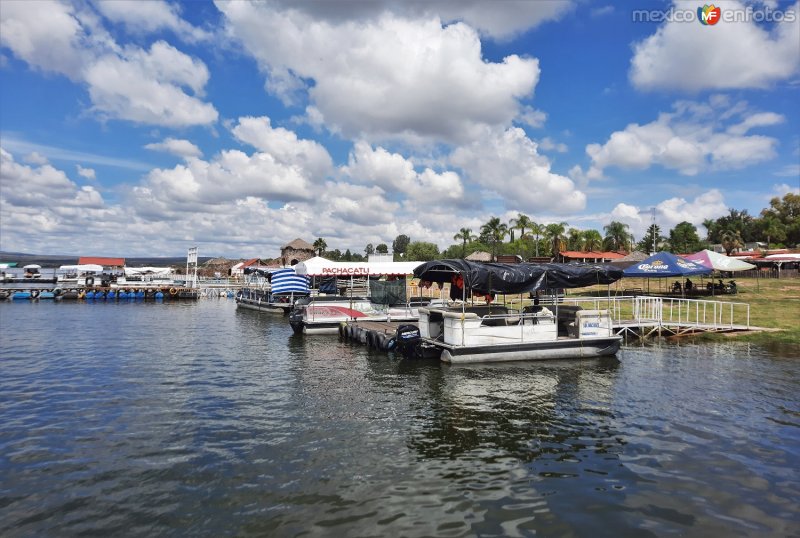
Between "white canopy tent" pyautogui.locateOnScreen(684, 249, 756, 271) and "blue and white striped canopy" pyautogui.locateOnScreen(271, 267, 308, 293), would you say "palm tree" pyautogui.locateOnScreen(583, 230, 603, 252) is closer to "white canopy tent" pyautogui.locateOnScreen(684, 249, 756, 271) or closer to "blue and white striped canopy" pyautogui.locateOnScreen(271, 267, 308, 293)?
"white canopy tent" pyautogui.locateOnScreen(684, 249, 756, 271)

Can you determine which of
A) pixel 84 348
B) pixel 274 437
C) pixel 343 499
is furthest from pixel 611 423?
pixel 84 348

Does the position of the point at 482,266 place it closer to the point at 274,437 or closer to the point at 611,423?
the point at 611,423

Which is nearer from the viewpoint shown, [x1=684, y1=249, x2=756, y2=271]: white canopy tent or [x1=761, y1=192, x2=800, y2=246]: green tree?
[x1=684, y1=249, x2=756, y2=271]: white canopy tent

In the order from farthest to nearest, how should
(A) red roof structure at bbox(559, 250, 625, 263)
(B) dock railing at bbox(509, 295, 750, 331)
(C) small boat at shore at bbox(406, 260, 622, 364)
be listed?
(A) red roof structure at bbox(559, 250, 625, 263)
(B) dock railing at bbox(509, 295, 750, 331)
(C) small boat at shore at bbox(406, 260, 622, 364)

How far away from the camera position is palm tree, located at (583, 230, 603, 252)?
328 feet

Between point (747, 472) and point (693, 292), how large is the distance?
3757 centimetres

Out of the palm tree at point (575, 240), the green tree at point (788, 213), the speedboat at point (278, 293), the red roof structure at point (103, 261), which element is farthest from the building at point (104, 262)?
the green tree at point (788, 213)

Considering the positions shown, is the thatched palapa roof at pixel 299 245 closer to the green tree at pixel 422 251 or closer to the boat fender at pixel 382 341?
the green tree at pixel 422 251

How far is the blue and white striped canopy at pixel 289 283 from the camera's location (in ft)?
145

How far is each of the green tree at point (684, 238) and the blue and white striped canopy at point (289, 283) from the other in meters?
94.8

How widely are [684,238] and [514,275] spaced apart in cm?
11112

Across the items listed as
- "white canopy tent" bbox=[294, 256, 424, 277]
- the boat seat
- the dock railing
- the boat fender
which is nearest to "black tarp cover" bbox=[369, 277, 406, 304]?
"white canopy tent" bbox=[294, 256, 424, 277]

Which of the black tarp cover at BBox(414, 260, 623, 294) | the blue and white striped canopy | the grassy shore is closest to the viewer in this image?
the black tarp cover at BBox(414, 260, 623, 294)

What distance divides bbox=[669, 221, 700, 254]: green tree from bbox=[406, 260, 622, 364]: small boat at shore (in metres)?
99.1
